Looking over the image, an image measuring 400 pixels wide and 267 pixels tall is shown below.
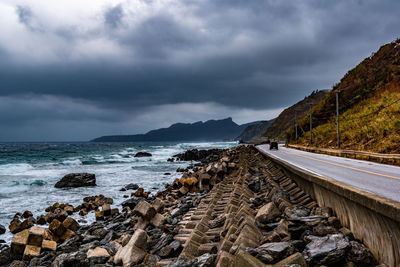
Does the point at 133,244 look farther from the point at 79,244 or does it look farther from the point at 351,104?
the point at 351,104

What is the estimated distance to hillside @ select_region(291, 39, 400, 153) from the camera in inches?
Result: 898

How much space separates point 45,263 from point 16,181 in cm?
2132

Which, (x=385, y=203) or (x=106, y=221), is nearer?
(x=385, y=203)

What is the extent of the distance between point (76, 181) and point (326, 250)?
21087 mm

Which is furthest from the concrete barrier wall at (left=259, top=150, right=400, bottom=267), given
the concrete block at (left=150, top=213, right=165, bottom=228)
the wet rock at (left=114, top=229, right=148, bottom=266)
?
the concrete block at (left=150, top=213, right=165, bottom=228)

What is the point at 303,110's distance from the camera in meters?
112

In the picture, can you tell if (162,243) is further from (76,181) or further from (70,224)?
(76,181)

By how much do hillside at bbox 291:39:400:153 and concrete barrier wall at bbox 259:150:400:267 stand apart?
17115mm

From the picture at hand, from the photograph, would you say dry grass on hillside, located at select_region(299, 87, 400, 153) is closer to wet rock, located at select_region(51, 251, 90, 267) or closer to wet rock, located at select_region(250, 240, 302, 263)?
wet rock, located at select_region(250, 240, 302, 263)

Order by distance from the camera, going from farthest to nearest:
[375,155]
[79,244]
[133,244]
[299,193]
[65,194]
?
[65,194]
[375,155]
[299,193]
[79,244]
[133,244]

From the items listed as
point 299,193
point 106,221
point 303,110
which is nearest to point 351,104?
point 299,193

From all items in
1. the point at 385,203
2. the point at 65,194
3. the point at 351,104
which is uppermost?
the point at 351,104

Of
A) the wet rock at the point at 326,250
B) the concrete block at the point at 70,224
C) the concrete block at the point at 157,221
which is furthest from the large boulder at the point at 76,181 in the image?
the wet rock at the point at 326,250

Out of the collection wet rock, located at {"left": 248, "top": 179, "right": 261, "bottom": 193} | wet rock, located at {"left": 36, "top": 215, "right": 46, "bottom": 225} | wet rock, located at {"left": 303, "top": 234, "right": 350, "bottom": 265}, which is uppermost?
wet rock, located at {"left": 303, "top": 234, "right": 350, "bottom": 265}
